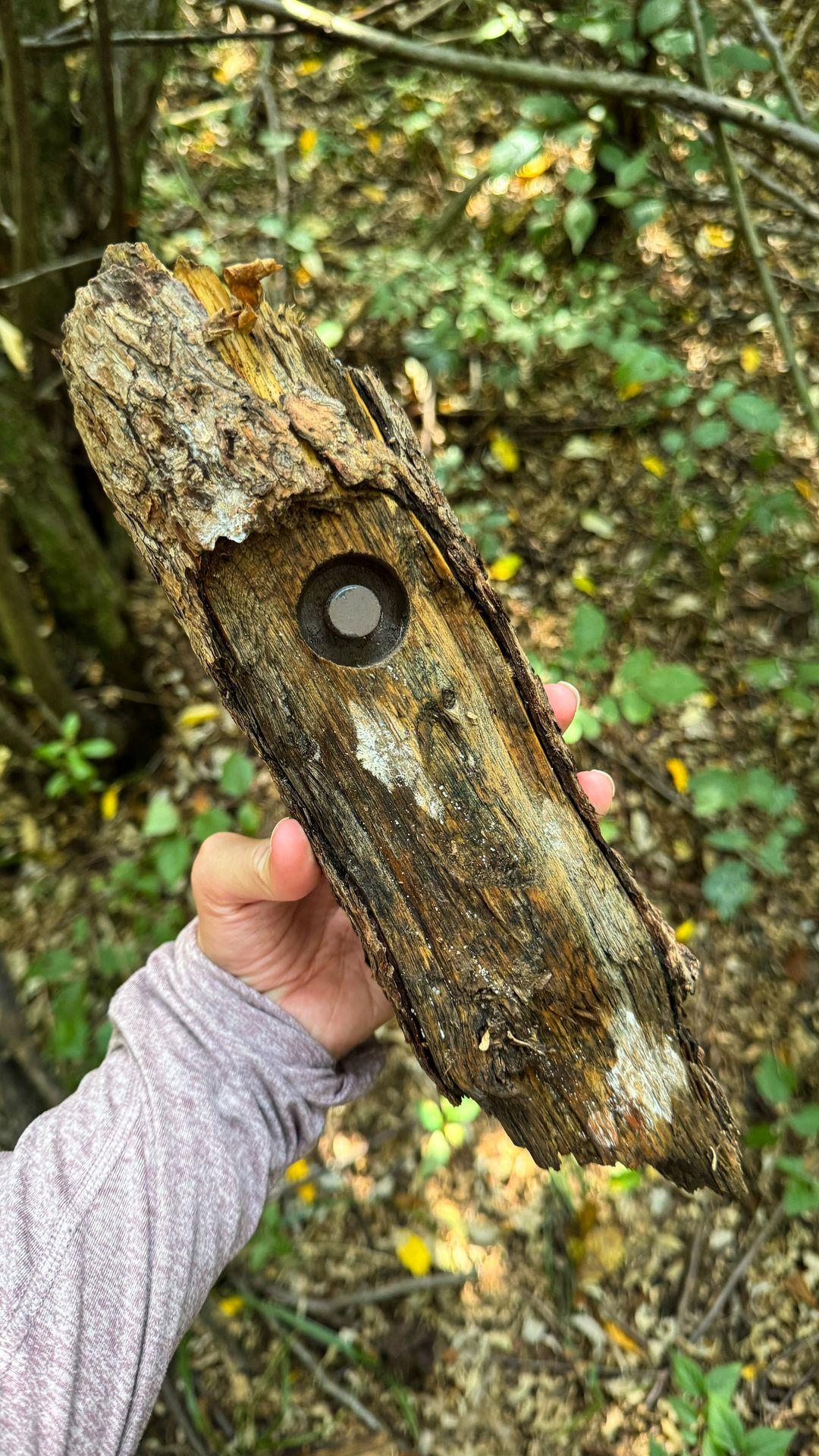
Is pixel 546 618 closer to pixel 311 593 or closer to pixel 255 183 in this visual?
pixel 311 593

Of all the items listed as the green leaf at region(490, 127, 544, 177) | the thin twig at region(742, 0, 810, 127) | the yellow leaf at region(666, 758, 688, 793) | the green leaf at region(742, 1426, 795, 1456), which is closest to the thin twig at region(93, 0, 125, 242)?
the green leaf at region(490, 127, 544, 177)

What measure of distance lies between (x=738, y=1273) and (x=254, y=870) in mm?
2037

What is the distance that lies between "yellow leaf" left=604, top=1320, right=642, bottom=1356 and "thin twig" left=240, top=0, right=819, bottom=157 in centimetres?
307

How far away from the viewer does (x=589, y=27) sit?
239cm

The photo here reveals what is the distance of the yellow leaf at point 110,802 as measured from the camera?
3195 mm

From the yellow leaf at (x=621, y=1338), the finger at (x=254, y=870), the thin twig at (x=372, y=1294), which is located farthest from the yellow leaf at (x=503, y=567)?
the yellow leaf at (x=621, y=1338)

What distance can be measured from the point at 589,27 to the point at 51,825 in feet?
10.5

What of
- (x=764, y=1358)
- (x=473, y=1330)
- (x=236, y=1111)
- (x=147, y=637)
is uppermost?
(x=147, y=637)

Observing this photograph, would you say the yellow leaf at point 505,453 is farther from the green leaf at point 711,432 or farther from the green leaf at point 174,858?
the green leaf at point 174,858

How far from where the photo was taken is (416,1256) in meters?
2.59

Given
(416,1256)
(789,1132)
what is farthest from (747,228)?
(416,1256)

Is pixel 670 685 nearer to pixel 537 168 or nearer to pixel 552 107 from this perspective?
pixel 552 107

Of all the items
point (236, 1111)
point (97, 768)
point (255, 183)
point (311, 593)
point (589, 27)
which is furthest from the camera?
point (255, 183)

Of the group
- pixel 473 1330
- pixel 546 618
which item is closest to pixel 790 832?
pixel 546 618
